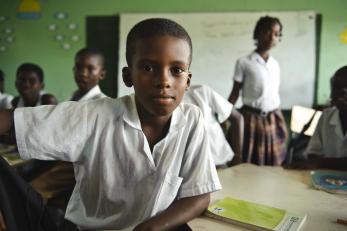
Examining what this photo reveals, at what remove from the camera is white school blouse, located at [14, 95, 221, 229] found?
2.74ft

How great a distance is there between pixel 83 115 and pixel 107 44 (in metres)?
3.24

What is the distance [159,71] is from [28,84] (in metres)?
2.18

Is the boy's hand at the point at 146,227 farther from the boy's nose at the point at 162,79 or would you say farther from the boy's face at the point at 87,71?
the boy's face at the point at 87,71

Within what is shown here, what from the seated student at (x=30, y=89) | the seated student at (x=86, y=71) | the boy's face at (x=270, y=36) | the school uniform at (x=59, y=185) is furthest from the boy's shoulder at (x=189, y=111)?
the seated student at (x=30, y=89)

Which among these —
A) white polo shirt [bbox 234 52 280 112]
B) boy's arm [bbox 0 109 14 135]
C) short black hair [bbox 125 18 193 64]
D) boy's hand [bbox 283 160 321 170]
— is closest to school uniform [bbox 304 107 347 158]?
boy's hand [bbox 283 160 321 170]

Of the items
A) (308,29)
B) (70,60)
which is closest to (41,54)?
(70,60)

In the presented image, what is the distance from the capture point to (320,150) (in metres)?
1.64

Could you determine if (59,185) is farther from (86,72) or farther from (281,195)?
(86,72)

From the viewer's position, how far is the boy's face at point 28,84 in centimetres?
262

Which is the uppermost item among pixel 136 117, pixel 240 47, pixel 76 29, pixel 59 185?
pixel 76 29

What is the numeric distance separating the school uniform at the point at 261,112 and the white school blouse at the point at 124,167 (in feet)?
5.04

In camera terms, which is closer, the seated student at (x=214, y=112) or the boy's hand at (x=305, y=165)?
the boy's hand at (x=305, y=165)

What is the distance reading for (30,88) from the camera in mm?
2635

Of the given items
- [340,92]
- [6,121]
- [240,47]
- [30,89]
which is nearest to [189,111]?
[6,121]
